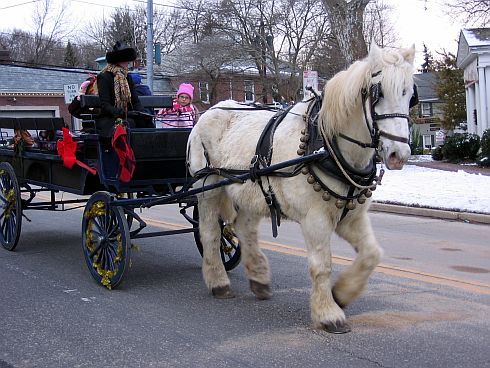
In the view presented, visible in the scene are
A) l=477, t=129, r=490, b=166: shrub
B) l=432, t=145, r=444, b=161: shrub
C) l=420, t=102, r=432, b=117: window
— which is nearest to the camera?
l=477, t=129, r=490, b=166: shrub

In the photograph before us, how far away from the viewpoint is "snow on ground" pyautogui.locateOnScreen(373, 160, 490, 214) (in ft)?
41.2

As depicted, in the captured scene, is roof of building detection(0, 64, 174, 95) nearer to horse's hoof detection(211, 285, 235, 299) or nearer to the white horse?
the white horse

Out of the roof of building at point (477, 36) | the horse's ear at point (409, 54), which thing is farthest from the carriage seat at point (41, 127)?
the roof of building at point (477, 36)

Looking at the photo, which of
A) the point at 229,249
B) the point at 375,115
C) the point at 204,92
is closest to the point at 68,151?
the point at 229,249

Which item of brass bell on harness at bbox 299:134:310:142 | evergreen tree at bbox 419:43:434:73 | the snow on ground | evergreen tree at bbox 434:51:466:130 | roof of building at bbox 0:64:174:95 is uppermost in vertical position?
evergreen tree at bbox 419:43:434:73

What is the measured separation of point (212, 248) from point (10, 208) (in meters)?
3.52

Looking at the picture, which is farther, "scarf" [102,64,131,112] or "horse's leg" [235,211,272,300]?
"scarf" [102,64,131,112]

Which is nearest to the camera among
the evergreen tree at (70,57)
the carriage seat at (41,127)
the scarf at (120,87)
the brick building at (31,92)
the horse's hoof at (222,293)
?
the horse's hoof at (222,293)

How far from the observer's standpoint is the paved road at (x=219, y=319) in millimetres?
4488

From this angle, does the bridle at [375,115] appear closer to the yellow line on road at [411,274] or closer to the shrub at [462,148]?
the yellow line on road at [411,274]

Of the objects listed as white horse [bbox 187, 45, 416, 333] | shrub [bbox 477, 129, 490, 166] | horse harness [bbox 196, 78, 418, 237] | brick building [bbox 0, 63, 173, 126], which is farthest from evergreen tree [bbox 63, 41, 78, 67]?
horse harness [bbox 196, 78, 418, 237]

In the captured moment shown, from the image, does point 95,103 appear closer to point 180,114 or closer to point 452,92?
point 180,114

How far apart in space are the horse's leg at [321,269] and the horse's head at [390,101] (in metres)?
0.71

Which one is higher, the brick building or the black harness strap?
the brick building
